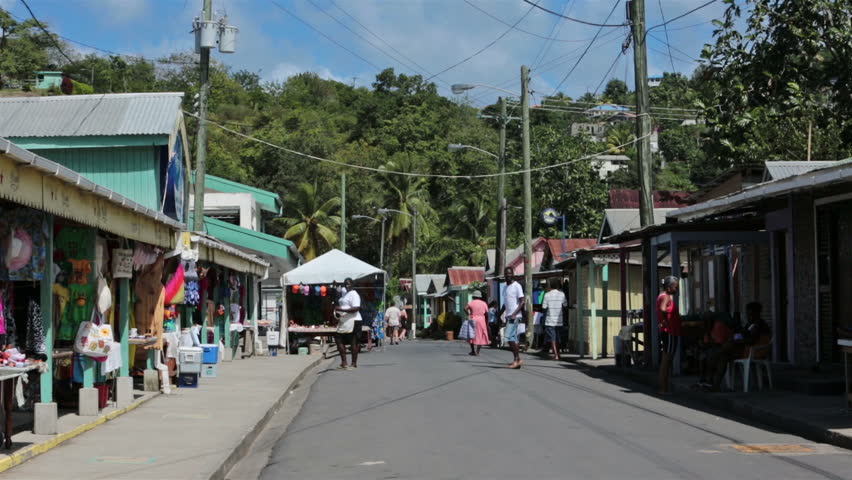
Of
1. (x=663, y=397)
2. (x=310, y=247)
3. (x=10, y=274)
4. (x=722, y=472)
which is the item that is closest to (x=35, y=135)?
(x=10, y=274)

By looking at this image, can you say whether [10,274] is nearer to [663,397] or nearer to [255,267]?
[663,397]

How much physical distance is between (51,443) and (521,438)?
487 cm

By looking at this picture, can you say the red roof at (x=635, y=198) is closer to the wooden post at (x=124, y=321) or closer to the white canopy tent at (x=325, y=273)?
the white canopy tent at (x=325, y=273)

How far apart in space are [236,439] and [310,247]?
2109 inches

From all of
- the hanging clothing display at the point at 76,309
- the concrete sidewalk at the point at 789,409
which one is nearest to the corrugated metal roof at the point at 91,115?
the hanging clothing display at the point at 76,309

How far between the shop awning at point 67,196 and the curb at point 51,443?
7.39 ft

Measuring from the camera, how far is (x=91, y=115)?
69.0 feet

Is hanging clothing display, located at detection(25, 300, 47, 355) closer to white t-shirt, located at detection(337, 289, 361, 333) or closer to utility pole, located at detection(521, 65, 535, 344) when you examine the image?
white t-shirt, located at detection(337, 289, 361, 333)

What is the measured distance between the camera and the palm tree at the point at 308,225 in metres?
63.7

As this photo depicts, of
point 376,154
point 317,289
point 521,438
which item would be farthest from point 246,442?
point 376,154

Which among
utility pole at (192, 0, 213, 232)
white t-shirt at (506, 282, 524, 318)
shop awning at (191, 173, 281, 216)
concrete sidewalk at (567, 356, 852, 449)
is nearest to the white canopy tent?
utility pole at (192, 0, 213, 232)

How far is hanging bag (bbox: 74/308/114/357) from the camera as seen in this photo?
42.3ft

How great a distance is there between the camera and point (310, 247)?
64562 mm

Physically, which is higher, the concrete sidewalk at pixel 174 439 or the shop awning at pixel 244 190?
the shop awning at pixel 244 190
